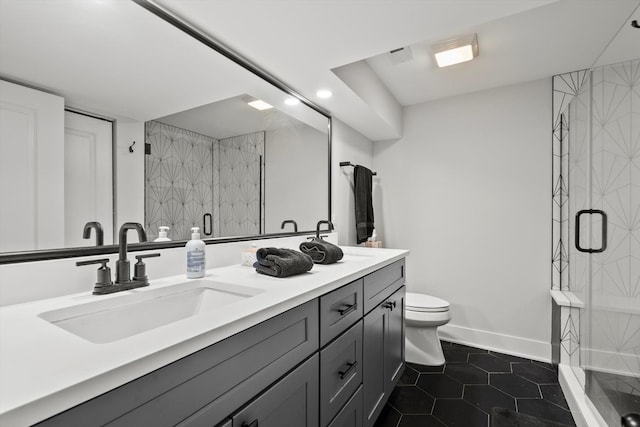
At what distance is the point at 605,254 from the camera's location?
5.12ft

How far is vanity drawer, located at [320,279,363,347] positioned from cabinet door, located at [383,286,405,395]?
46 centimetres

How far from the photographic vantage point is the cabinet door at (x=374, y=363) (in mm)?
1466

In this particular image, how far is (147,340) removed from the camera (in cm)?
60

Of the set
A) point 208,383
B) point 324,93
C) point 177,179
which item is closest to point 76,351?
point 208,383

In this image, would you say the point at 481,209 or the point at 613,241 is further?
the point at 481,209

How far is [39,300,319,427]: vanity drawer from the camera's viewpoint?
0.51m

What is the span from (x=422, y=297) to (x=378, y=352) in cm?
108

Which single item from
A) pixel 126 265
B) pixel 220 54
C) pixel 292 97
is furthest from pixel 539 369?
pixel 220 54

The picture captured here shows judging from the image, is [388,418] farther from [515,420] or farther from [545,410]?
[545,410]

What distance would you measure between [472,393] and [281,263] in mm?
1671

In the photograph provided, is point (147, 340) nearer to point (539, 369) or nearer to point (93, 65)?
point (93, 65)

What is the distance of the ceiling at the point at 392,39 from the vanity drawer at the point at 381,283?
1.15 m

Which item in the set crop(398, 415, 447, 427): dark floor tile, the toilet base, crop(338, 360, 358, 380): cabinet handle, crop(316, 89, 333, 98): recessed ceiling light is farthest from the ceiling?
crop(398, 415, 447, 427): dark floor tile

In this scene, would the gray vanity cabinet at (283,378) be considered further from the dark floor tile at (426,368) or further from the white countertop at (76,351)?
the dark floor tile at (426,368)
